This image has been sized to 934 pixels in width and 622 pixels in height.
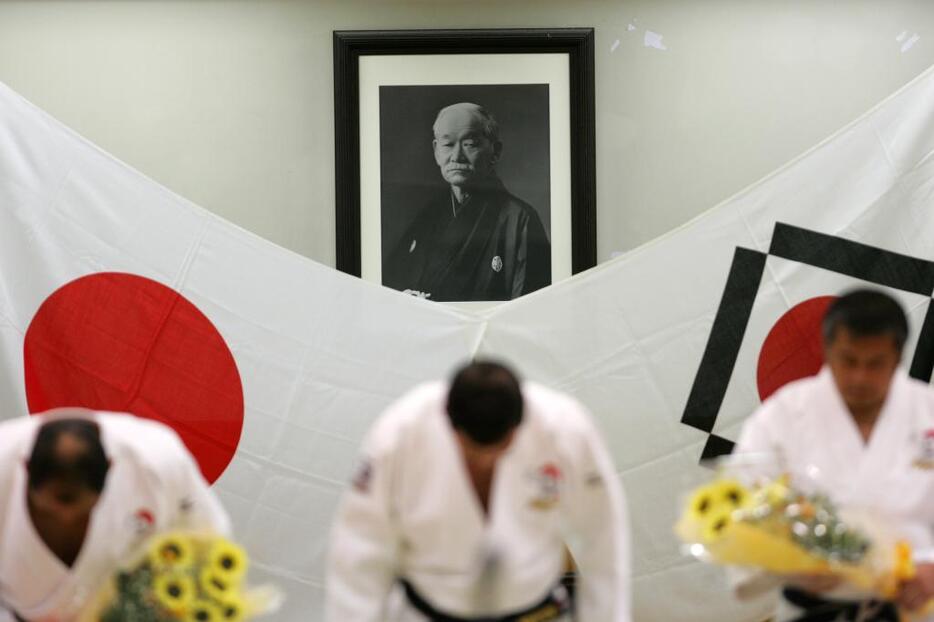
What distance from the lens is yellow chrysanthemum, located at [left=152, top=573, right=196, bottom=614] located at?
213 centimetres

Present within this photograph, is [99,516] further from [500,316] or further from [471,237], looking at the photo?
[471,237]

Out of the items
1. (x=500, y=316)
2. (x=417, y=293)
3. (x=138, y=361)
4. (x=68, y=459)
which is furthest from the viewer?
(x=417, y=293)

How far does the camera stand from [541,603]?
7.30 feet

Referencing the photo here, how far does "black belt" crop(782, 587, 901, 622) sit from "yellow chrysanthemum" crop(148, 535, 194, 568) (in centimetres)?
120

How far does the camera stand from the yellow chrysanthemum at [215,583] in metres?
2.18

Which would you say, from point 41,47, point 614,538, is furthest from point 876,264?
point 41,47

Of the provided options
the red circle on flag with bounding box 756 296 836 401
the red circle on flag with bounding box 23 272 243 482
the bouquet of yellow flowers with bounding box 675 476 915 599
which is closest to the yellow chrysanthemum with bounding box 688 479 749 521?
the bouquet of yellow flowers with bounding box 675 476 915 599

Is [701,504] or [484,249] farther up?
[484,249]

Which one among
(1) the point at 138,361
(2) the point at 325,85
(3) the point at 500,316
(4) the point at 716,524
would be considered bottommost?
(4) the point at 716,524

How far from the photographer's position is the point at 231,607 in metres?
2.18

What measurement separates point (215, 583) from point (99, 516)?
28 centimetres

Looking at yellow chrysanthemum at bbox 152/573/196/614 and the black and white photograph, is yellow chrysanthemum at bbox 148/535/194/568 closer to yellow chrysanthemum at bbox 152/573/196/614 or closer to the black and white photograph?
yellow chrysanthemum at bbox 152/573/196/614

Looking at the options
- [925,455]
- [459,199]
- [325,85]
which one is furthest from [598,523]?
[325,85]

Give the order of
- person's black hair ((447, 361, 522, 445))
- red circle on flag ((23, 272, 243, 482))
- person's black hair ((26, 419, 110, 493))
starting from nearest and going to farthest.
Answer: person's black hair ((447, 361, 522, 445))
person's black hair ((26, 419, 110, 493))
red circle on flag ((23, 272, 243, 482))
